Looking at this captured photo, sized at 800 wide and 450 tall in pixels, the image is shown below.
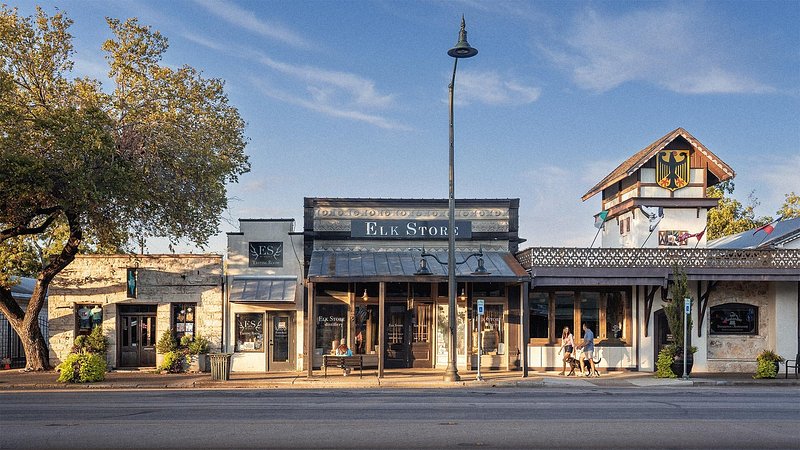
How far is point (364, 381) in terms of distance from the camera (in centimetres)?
2458

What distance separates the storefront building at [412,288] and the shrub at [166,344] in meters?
5.02

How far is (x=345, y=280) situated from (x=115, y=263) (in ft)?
30.3

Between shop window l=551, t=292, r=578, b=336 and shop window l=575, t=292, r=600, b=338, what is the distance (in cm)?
36

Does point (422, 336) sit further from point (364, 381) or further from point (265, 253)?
point (265, 253)

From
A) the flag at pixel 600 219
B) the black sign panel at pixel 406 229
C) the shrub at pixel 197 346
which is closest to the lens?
the shrub at pixel 197 346

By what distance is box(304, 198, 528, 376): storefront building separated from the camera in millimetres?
28406

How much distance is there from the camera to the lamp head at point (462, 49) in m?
23.0

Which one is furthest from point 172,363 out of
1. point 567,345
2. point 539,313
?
point 567,345

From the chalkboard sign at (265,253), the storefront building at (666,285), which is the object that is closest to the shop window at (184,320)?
the chalkboard sign at (265,253)

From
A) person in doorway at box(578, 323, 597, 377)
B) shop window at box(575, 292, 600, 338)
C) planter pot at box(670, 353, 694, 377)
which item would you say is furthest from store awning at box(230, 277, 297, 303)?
planter pot at box(670, 353, 694, 377)

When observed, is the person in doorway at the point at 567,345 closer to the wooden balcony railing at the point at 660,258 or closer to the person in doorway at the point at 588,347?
the person in doorway at the point at 588,347

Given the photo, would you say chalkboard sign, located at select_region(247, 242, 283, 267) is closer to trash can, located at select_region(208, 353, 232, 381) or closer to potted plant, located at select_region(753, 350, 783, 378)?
trash can, located at select_region(208, 353, 232, 381)

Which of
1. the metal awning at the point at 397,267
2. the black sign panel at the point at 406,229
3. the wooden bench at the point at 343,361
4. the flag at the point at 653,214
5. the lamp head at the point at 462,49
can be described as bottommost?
the wooden bench at the point at 343,361

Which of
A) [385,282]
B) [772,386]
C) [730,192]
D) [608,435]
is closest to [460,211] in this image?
[385,282]
